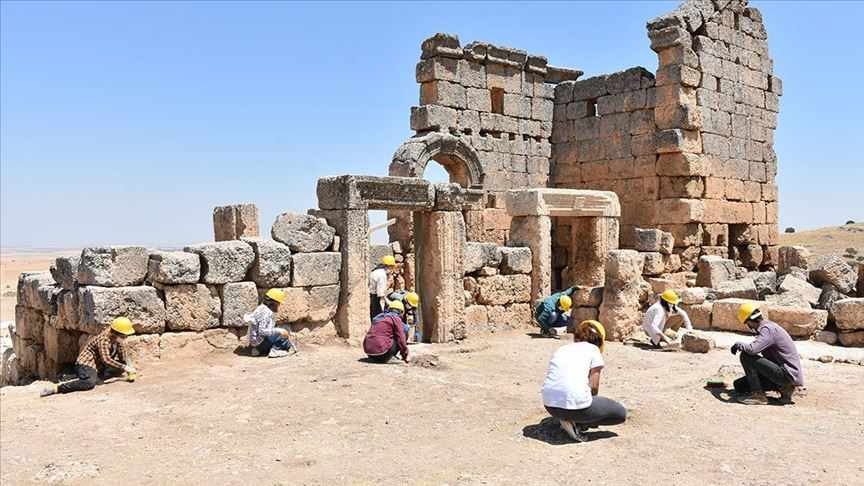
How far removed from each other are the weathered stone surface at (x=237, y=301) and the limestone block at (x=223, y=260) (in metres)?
0.11

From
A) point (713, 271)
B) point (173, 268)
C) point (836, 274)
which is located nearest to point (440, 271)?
point (173, 268)

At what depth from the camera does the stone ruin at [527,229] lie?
33.0 feet

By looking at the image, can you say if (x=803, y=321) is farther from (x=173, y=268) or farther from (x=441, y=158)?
(x=173, y=268)

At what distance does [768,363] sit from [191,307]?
6.79 meters

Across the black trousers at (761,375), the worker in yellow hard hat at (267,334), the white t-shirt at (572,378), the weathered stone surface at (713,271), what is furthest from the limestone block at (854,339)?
the worker in yellow hard hat at (267,334)

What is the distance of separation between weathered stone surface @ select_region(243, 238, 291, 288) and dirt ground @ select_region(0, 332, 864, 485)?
1.16 meters

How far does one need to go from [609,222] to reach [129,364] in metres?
9.51

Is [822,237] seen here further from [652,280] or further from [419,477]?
[419,477]

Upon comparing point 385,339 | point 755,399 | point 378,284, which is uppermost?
point 378,284

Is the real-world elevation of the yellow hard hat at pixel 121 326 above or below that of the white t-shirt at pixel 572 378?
above

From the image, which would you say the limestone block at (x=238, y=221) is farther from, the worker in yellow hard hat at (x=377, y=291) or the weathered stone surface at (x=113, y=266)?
the weathered stone surface at (x=113, y=266)

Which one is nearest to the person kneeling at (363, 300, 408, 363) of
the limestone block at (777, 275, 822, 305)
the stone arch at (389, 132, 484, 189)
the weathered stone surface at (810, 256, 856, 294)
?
the stone arch at (389, 132, 484, 189)

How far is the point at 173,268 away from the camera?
Answer: 9477mm

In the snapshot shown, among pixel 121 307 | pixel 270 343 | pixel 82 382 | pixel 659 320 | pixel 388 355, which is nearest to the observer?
pixel 82 382
